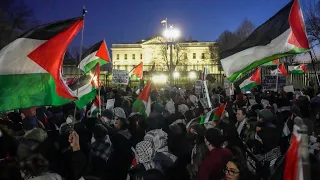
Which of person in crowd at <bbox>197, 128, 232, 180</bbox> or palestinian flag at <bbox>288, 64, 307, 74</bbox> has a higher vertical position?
palestinian flag at <bbox>288, 64, 307, 74</bbox>

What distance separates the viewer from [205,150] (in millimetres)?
4695

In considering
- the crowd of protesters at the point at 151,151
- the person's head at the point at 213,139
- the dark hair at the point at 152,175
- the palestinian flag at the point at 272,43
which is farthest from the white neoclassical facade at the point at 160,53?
the dark hair at the point at 152,175

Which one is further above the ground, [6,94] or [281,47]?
[281,47]

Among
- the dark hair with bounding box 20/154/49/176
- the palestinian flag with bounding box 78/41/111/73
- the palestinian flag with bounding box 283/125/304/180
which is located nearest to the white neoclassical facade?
the palestinian flag with bounding box 78/41/111/73

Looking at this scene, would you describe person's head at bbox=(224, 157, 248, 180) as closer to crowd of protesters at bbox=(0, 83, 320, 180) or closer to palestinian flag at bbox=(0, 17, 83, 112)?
crowd of protesters at bbox=(0, 83, 320, 180)

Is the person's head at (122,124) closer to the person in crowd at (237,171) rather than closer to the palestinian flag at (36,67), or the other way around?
the palestinian flag at (36,67)

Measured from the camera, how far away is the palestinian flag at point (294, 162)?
2.45 m

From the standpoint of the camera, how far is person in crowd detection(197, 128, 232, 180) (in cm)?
429

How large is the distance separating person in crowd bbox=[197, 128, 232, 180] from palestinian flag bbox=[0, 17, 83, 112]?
2125 millimetres

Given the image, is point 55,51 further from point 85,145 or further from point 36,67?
point 85,145

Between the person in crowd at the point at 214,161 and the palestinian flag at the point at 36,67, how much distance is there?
6.97ft

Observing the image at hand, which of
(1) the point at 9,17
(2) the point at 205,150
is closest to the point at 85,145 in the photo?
(2) the point at 205,150

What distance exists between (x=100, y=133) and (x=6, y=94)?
1.37 metres

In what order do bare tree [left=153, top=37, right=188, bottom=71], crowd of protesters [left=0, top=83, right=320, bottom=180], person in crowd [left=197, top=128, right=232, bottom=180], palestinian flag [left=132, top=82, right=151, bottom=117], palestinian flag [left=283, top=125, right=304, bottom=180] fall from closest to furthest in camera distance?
1. palestinian flag [left=283, top=125, right=304, bottom=180]
2. crowd of protesters [left=0, top=83, right=320, bottom=180]
3. person in crowd [left=197, top=128, right=232, bottom=180]
4. palestinian flag [left=132, top=82, right=151, bottom=117]
5. bare tree [left=153, top=37, right=188, bottom=71]
